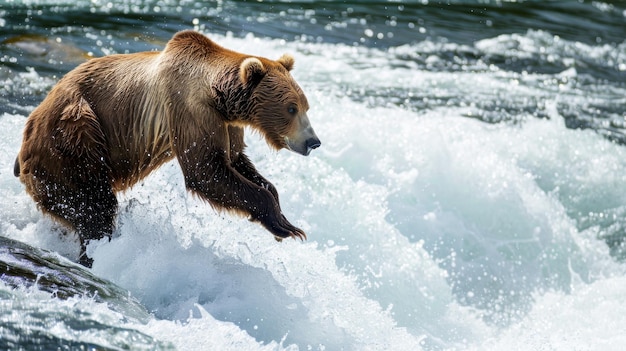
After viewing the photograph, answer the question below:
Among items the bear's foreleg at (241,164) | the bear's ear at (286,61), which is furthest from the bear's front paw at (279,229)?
the bear's ear at (286,61)

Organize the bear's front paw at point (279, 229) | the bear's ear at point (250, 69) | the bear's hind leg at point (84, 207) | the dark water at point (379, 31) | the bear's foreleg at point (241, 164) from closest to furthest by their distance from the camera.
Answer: the bear's ear at point (250, 69), the bear's front paw at point (279, 229), the bear's hind leg at point (84, 207), the bear's foreleg at point (241, 164), the dark water at point (379, 31)

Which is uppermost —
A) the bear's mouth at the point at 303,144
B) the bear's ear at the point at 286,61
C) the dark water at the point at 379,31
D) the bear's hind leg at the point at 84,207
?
the bear's ear at the point at 286,61

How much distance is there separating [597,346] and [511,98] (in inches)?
191

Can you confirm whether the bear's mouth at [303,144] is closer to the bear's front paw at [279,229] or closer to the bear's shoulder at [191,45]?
the bear's front paw at [279,229]

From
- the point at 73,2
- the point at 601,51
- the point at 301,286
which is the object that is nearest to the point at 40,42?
the point at 73,2

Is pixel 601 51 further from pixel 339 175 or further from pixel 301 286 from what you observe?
pixel 301 286

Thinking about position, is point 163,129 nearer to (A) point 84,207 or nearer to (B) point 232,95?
(B) point 232,95

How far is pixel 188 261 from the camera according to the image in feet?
17.1

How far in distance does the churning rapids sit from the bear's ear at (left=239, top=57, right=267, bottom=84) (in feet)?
3.16

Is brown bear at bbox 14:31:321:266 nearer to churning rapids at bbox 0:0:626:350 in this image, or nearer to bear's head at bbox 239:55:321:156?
bear's head at bbox 239:55:321:156

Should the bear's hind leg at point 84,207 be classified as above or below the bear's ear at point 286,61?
below

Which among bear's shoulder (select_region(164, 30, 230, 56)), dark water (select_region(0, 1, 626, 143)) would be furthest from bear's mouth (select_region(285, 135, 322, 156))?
dark water (select_region(0, 1, 626, 143))

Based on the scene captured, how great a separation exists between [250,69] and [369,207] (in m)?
2.38

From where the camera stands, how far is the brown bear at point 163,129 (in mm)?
4922
